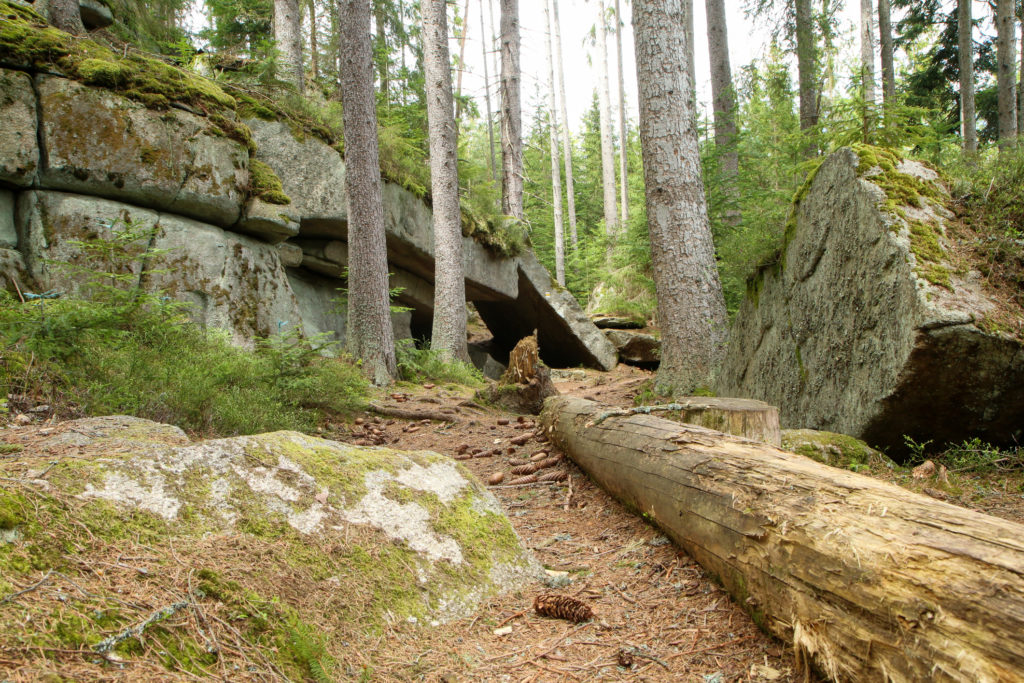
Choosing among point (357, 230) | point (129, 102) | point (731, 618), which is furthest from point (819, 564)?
point (129, 102)

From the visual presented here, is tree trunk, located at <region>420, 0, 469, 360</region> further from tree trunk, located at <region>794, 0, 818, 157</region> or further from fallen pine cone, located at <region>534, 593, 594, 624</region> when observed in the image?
fallen pine cone, located at <region>534, 593, 594, 624</region>

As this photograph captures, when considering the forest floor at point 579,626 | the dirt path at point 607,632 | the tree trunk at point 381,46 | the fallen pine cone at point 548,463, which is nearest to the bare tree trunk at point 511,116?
the tree trunk at point 381,46

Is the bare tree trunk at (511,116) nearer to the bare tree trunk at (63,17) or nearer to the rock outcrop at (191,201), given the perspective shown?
the rock outcrop at (191,201)

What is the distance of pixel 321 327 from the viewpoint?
11.6 metres

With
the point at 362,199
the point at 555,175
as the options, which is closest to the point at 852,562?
the point at 362,199

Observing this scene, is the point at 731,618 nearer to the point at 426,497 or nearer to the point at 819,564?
the point at 819,564

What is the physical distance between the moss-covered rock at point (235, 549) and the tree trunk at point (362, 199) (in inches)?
237

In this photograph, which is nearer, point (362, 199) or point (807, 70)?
point (362, 199)

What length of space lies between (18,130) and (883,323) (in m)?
9.14

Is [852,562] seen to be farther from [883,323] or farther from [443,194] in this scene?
[443,194]

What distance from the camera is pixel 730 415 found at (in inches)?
166

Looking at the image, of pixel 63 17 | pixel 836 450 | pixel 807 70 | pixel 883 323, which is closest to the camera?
A: pixel 836 450

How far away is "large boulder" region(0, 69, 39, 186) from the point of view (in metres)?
6.69

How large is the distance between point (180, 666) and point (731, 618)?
206 centimetres
